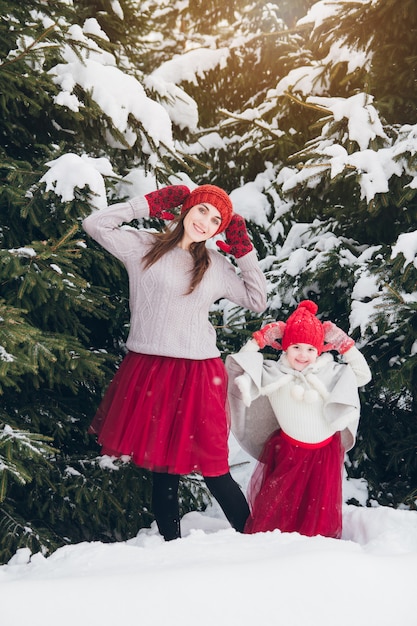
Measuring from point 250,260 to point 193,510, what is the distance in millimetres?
1735

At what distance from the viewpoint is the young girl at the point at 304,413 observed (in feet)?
9.53

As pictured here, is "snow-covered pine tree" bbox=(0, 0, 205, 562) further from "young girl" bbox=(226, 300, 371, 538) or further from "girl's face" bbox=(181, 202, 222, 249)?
"young girl" bbox=(226, 300, 371, 538)

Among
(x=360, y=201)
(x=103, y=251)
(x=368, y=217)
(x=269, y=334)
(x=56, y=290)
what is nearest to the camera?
(x=56, y=290)

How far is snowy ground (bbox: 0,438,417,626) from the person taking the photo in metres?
1.69

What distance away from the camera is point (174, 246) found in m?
2.97

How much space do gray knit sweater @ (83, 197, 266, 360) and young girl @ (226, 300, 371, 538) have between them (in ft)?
0.95

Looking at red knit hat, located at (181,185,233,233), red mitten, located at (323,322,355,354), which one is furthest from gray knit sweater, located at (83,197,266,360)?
red mitten, located at (323,322,355,354)

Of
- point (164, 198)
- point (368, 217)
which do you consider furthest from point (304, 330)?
point (368, 217)

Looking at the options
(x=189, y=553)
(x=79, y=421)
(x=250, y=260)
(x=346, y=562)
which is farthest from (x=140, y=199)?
(x=346, y=562)

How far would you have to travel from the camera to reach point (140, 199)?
294 centimetres

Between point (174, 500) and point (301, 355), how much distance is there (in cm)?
99

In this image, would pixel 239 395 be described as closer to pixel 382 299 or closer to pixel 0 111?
pixel 382 299

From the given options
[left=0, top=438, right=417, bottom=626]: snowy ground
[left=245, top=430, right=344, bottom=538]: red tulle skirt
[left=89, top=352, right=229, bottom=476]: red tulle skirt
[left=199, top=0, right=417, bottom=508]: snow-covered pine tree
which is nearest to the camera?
[left=0, top=438, right=417, bottom=626]: snowy ground

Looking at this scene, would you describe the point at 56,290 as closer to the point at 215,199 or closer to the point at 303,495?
the point at 215,199
